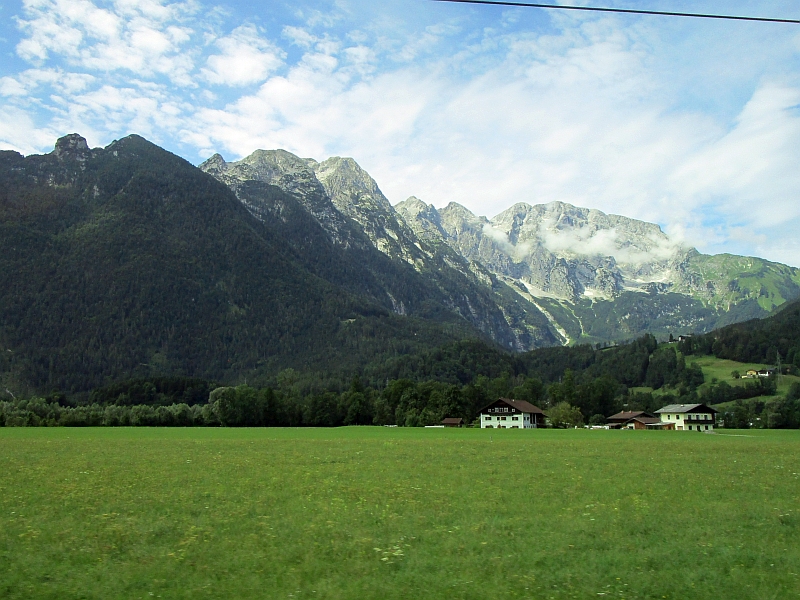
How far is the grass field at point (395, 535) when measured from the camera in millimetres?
→ 13391

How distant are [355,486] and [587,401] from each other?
148455 millimetres

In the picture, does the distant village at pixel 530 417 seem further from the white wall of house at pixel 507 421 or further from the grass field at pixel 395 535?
the grass field at pixel 395 535

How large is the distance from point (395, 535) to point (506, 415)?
127890 mm

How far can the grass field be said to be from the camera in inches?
527

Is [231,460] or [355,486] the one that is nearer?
[355,486]

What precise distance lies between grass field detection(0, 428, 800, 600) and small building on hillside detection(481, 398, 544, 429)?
11001 cm

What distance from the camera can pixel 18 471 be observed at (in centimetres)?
3164

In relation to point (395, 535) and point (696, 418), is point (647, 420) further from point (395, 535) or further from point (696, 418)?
point (395, 535)

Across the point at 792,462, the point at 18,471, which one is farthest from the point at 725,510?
the point at 18,471

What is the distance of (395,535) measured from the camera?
17.4 meters

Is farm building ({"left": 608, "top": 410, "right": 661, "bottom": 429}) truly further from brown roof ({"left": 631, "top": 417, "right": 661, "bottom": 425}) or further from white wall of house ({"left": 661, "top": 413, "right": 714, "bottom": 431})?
white wall of house ({"left": 661, "top": 413, "right": 714, "bottom": 431})

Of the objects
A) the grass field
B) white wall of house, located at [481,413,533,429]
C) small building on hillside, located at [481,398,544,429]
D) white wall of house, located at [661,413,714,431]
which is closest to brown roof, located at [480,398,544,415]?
small building on hillside, located at [481,398,544,429]

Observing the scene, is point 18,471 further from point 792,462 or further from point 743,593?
point 792,462

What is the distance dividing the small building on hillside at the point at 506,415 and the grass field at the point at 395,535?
361 feet
